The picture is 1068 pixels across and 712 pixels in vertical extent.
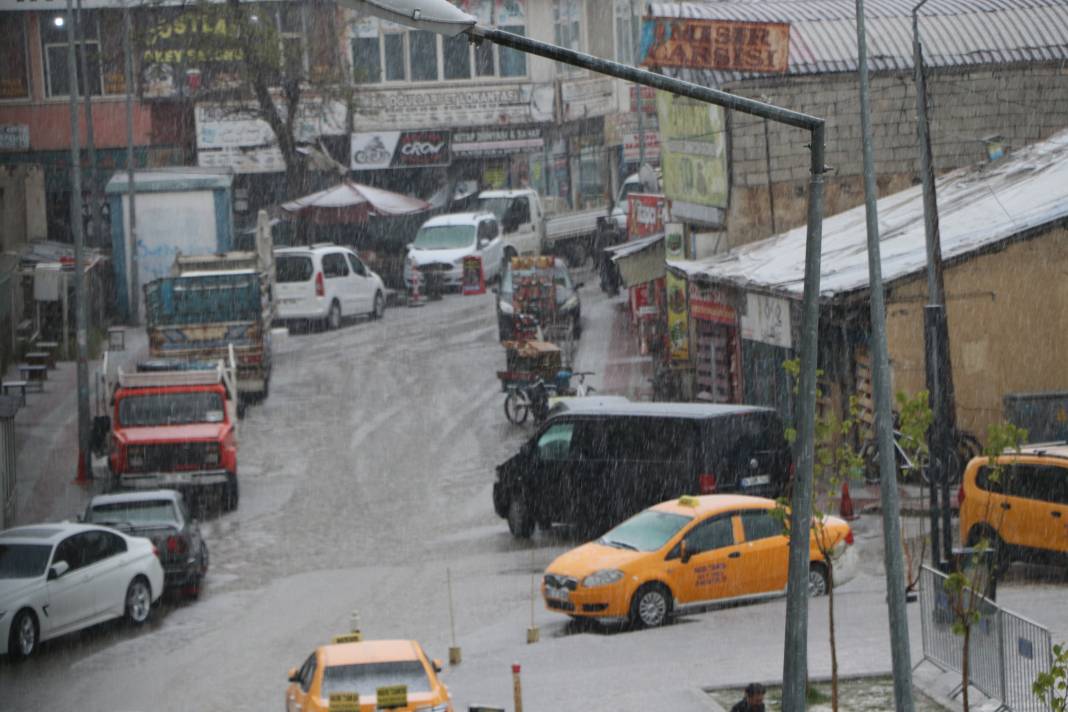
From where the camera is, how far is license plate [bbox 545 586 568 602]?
742 inches

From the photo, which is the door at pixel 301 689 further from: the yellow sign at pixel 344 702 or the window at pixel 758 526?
the window at pixel 758 526

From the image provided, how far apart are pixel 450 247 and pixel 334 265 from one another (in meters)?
5.42

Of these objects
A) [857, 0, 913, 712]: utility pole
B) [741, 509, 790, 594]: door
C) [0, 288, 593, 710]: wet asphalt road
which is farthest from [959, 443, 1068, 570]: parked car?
[0, 288, 593, 710]: wet asphalt road

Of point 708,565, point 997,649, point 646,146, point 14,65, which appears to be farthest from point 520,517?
point 14,65

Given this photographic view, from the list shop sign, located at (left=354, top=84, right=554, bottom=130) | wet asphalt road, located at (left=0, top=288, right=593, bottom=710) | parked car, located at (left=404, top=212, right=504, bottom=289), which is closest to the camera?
wet asphalt road, located at (left=0, top=288, right=593, bottom=710)

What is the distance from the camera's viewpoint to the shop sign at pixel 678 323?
34.3 m

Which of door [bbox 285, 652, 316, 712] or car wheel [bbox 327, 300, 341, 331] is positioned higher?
car wheel [bbox 327, 300, 341, 331]

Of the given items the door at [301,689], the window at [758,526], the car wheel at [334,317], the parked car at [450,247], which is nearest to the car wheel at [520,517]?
the window at [758,526]

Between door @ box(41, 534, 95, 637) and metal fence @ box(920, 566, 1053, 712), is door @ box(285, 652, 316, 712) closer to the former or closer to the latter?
door @ box(41, 534, 95, 637)

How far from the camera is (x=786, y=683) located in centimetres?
926

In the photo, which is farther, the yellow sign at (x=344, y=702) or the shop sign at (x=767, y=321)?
the shop sign at (x=767, y=321)

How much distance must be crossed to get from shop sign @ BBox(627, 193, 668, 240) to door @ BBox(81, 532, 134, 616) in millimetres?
19090

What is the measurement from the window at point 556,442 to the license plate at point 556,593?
4.60m

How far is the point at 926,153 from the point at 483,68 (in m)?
36.4
